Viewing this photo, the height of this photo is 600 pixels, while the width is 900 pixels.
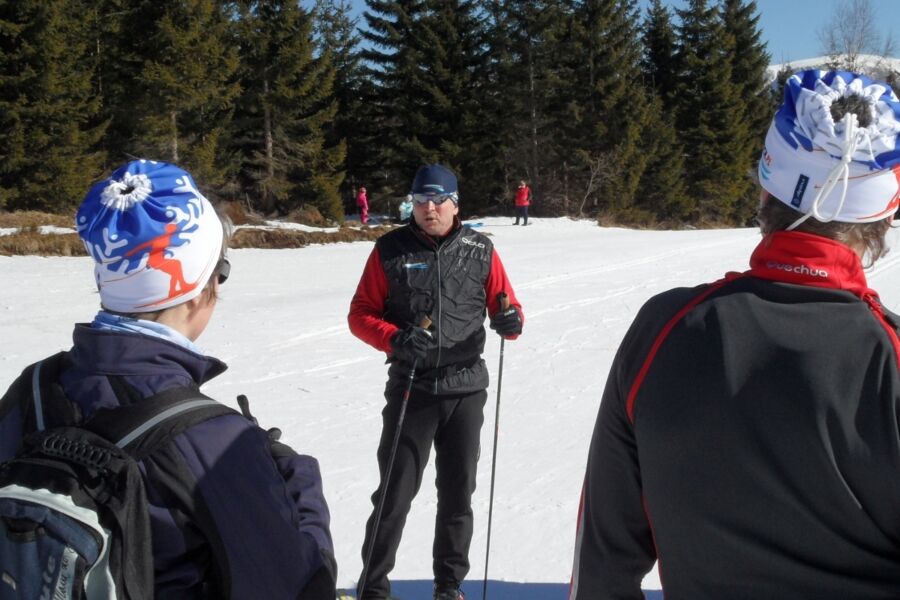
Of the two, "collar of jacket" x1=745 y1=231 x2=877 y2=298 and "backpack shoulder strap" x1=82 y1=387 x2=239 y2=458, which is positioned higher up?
"collar of jacket" x1=745 y1=231 x2=877 y2=298

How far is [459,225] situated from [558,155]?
116 feet

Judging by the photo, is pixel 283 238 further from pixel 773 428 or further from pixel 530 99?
pixel 530 99

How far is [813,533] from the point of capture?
4.39 ft

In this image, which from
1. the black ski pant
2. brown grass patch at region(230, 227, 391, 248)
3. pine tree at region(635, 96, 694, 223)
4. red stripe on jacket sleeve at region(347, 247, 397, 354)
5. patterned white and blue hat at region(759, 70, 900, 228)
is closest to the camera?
patterned white and blue hat at region(759, 70, 900, 228)

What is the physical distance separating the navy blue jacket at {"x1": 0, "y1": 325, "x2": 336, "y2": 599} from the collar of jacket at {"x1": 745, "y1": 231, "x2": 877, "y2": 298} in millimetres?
1001

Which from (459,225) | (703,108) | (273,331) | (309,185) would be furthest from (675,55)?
(459,225)

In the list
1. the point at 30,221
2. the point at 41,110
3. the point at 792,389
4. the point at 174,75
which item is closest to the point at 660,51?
the point at 174,75

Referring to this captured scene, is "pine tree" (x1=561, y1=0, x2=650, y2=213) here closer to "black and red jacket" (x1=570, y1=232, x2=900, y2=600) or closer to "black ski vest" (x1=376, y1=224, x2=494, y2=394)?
"black ski vest" (x1=376, y1=224, x2=494, y2=394)

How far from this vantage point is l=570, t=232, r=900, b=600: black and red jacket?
4.25ft

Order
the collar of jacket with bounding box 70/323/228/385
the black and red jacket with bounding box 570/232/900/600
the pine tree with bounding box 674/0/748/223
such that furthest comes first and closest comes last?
the pine tree with bounding box 674/0/748/223, the collar of jacket with bounding box 70/323/228/385, the black and red jacket with bounding box 570/232/900/600

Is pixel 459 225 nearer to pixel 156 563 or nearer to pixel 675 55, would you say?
pixel 156 563

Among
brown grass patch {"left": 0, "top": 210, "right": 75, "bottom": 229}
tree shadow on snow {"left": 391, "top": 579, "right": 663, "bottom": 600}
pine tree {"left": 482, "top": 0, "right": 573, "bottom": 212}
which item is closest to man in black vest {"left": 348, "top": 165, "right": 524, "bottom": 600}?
tree shadow on snow {"left": 391, "top": 579, "right": 663, "bottom": 600}

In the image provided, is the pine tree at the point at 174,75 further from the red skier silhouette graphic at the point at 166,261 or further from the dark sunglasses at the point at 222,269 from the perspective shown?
the red skier silhouette graphic at the point at 166,261

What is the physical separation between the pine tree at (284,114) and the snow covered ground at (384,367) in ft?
54.6
